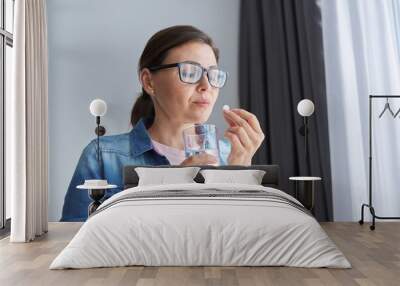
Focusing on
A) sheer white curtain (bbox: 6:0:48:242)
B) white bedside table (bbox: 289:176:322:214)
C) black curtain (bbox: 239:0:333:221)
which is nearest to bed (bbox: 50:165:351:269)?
sheer white curtain (bbox: 6:0:48:242)

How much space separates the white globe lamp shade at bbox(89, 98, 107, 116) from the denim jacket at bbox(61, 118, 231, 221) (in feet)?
1.13

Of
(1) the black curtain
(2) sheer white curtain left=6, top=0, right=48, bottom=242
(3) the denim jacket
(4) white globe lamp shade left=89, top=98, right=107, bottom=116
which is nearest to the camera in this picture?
(2) sheer white curtain left=6, top=0, right=48, bottom=242

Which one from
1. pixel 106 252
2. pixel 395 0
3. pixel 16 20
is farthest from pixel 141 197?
pixel 395 0

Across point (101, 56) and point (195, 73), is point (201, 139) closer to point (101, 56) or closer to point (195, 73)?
point (195, 73)

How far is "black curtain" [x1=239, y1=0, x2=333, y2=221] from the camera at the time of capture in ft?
23.1

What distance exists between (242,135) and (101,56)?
1878 mm

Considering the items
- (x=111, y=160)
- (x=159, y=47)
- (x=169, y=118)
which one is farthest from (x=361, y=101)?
(x=111, y=160)

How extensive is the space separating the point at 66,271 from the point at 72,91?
3331mm

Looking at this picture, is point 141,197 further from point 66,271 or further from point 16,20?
point 16,20

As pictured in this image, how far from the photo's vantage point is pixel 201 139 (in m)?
6.97

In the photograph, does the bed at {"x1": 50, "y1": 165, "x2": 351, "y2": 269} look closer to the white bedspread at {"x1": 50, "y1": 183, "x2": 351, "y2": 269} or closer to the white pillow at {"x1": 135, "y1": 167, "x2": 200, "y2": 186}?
the white bedspread at {"x1": 50, "y1": 183, "x2": 351, "y2": 269}

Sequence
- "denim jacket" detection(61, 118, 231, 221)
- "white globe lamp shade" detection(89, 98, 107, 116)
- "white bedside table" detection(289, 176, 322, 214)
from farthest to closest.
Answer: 1. "denim jacket" detection(61, 118, 231, 221)
2. "white globe lamp shade" detection(89, 98, 107, 116)
3. "white bedside table" detection(289, 176, 322, 214)

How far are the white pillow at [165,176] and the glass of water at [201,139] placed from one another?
1.40 ft

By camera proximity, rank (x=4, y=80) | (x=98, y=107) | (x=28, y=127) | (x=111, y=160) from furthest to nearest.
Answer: (x=111, y=160), (x=98, y=107), (x=4, y=80), (x=28, y=127)
